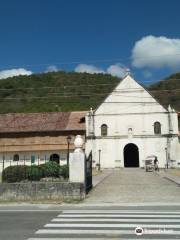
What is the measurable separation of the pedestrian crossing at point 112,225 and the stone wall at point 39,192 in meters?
4.44

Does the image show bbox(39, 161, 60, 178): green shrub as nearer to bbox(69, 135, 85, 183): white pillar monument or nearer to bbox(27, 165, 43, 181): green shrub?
bbox(27, 165, 43, 181): green shrub

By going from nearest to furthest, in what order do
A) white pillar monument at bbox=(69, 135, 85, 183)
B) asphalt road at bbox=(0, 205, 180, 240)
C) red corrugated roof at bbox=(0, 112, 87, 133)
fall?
asphalt road at bbox=(0, 205, 180, 240) < white pillar monument at bbox=(69, 135, 85, 183) < red corrugated roof at bbox=(0, 112, 87, 133)

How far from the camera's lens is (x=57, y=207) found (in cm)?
1659

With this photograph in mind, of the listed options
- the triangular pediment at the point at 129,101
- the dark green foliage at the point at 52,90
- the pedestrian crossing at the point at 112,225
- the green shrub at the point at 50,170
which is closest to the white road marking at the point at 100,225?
the pedestrian crossing at the point at 112,225

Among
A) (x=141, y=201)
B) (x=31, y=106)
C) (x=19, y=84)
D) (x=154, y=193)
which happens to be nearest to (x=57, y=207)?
(x=141, y=201)

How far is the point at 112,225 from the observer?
1146cm

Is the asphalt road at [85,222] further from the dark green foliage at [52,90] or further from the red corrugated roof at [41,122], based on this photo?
the dark green foliage at [52,90]

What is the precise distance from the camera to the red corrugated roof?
59969mm

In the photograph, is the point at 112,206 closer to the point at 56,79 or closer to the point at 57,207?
the point at 57,207

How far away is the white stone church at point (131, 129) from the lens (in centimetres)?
5822

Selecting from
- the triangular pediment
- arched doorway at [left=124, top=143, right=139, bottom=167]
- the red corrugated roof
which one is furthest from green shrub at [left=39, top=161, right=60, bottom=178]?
arched doorway at [left=124, top=143, right=139, bottom=167]

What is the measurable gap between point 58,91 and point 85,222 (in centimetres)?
9001

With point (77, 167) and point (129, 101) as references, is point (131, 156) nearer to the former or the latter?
point (129, 101)

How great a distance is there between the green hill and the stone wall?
70957mm
